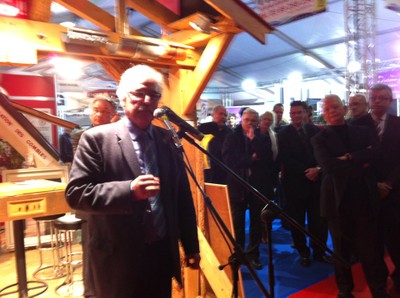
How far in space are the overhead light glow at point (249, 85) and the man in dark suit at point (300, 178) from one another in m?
11.8

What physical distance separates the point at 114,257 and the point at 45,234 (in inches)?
162

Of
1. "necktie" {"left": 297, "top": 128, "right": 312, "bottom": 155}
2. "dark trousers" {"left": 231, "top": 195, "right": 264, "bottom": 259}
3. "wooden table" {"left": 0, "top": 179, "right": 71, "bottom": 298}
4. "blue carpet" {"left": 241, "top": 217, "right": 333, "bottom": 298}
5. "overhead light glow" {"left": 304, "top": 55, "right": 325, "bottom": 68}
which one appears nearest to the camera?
"wooden table" {"left": 0, "top": 179, "right": 71, "bottom": 298}

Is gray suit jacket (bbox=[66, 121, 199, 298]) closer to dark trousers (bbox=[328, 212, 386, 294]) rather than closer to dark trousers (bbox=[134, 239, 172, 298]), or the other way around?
dark trousers (bbox=[134, 239, 172, 298])

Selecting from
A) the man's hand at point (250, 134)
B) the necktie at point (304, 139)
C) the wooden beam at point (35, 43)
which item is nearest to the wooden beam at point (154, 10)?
the wooden beam at point (35, 43)

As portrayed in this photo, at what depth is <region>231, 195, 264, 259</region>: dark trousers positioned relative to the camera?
145 inches

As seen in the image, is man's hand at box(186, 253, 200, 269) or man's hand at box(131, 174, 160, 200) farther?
man's hand at box(186, 253, 200, 269)

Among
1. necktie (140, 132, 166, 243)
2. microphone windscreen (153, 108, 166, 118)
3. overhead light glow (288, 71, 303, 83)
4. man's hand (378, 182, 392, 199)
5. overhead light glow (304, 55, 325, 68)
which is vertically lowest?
man's hand (378, 182, 392, 199)

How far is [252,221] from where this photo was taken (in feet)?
12.4

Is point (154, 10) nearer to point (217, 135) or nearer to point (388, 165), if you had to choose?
point (217, 135)

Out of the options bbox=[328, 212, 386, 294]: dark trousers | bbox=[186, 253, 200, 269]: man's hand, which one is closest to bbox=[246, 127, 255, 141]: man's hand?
bbox=[328, 212, 386, 294]: dark trousers

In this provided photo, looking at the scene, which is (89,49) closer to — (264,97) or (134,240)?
(134,240)

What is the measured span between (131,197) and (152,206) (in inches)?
8.4

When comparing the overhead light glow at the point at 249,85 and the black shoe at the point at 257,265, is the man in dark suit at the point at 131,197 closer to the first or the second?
the black shoe at the point at 257,265

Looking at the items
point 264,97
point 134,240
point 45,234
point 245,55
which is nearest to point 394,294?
point 134,240
